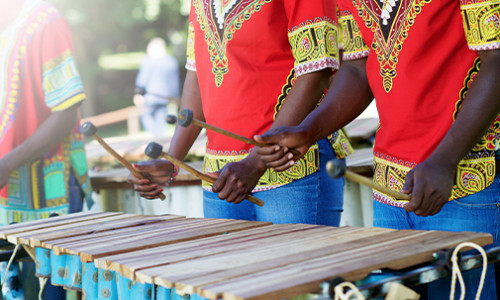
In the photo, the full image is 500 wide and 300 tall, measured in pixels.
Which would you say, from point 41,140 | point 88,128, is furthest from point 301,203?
point 41,140

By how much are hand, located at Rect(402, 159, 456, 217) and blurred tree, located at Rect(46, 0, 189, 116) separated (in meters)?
12.5

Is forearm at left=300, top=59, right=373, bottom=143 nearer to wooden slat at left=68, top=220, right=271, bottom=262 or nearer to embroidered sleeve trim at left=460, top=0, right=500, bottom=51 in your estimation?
wooden slat at left=68, top=220, right=271, bottom=262

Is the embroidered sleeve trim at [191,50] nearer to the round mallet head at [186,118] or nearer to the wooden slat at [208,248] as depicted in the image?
the round mallet head at [186,118]

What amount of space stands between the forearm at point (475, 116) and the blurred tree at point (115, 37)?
12455 millimetres

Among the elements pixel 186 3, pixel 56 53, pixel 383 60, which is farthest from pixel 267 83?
pixel 186 3

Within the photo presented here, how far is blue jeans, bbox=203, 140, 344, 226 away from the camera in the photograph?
2316 mm

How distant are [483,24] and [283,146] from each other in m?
0.66

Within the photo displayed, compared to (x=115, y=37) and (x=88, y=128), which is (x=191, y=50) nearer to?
(x=88, y=128)

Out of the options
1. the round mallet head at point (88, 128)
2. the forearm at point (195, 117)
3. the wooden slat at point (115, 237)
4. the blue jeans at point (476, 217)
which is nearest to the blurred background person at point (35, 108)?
the forearm at point (195, 117)

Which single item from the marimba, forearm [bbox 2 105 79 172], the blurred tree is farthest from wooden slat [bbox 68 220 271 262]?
the blurred tree

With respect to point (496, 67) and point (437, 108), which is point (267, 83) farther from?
point (496, 67)

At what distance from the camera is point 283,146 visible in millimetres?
2115

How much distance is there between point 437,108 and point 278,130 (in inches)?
18.4

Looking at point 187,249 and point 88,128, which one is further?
point 88,128
